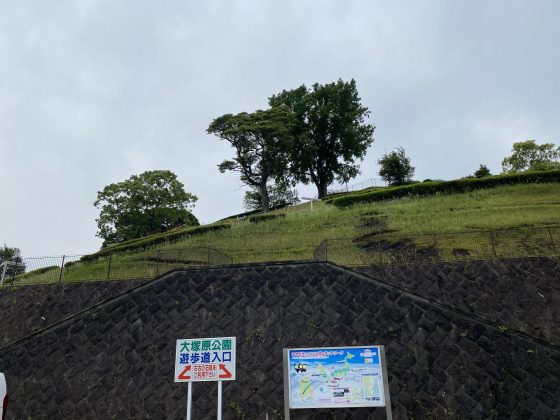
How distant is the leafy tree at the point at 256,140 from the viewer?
1532 inches

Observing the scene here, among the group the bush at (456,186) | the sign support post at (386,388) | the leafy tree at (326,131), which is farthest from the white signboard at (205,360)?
the leafy tree at (326,131)

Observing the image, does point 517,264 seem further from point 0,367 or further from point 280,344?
point 0,367

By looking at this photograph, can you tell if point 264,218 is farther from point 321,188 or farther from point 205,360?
point 205,360

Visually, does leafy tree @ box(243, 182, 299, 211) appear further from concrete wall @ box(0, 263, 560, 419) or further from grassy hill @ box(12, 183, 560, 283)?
concrete wall @ box(0, 263, 560, 419)

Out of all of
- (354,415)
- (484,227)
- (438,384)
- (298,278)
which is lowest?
(354,415)

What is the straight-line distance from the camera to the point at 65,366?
11031 mm

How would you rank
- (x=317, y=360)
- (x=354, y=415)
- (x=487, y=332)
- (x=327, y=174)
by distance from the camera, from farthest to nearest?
(x=327, y=174) < (x=487, y=332) < (x=354, y=415) < (x=317, y=360)

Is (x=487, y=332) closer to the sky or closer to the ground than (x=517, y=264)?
closer to the ground

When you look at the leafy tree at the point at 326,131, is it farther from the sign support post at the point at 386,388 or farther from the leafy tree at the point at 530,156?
the sign support post at the point at 386,388

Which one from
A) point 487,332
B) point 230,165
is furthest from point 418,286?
point 230,165

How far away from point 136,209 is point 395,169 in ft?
101

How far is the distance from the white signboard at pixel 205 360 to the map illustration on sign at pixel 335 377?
111 centimetres

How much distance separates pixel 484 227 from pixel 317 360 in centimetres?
1617

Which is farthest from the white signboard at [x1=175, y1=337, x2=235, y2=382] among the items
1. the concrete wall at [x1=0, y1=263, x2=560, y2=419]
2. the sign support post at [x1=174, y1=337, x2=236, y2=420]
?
the concrete wall at [x1=0, y1=263, x2=560, y2=419]
